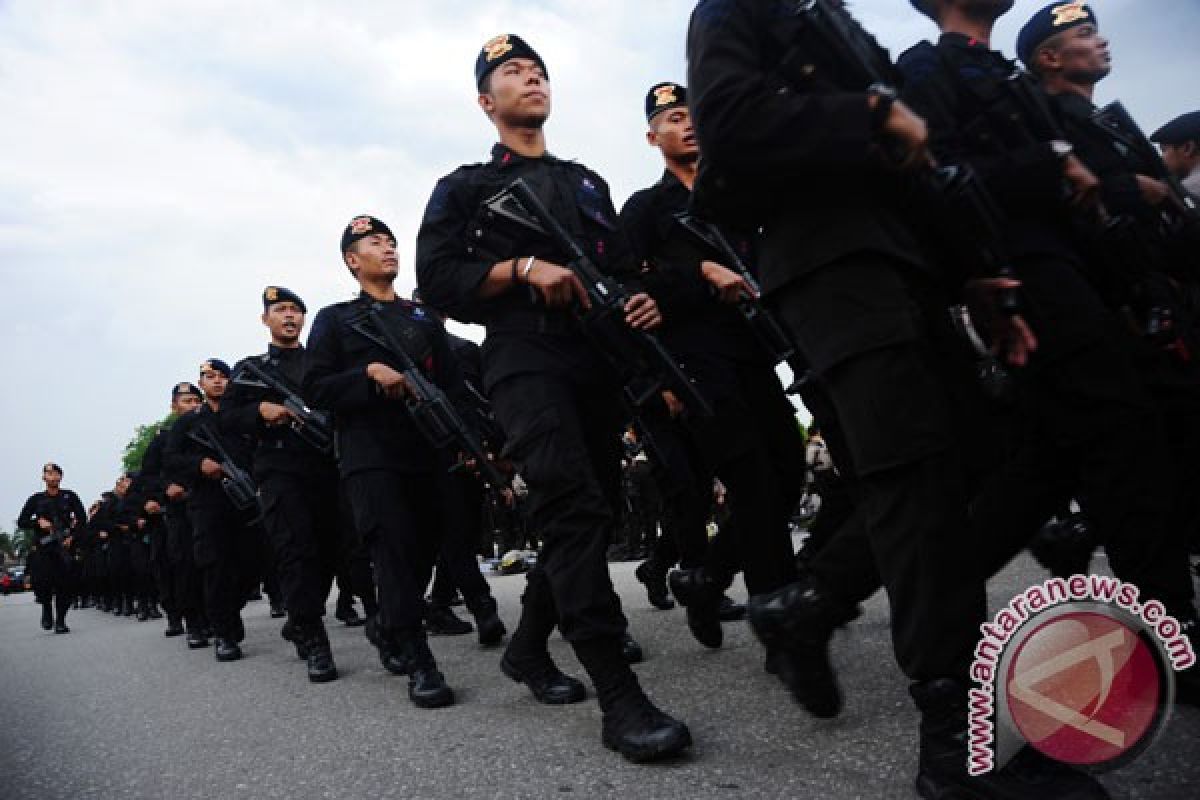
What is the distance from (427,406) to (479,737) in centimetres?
170

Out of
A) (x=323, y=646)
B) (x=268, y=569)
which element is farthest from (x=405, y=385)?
(x=268, y=569)

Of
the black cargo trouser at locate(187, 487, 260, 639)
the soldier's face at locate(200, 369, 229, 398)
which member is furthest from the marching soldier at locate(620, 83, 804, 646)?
the soldier's face at locate(200, 369, 229, 398)

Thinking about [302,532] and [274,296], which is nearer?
[302,532]

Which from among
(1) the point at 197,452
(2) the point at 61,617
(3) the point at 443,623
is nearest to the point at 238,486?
(1) the point at 197,452

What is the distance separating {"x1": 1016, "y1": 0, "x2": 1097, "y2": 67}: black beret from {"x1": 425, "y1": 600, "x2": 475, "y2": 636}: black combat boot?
4.52 metres

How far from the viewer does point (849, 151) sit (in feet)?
6.37

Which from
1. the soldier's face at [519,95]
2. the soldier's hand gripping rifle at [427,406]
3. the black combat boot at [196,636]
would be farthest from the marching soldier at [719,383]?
the black combat boot at [196,636]

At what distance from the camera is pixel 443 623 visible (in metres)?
6.05

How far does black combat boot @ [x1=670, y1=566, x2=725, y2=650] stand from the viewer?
12.9ft

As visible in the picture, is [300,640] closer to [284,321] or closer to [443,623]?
[443,623]

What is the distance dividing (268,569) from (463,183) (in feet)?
25.2

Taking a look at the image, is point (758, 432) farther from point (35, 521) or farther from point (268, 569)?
point (35, 521)

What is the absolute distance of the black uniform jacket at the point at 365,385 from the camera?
14.0 feet

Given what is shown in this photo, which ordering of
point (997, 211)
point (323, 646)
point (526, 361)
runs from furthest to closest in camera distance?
point (323, 646) → point (526, 361) → point (997, 211)
